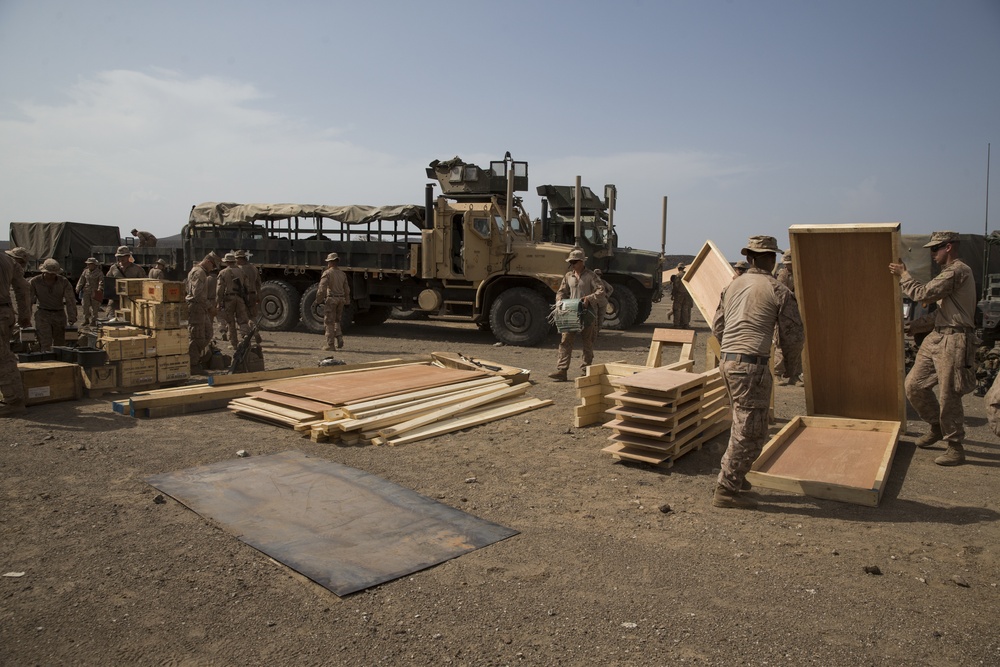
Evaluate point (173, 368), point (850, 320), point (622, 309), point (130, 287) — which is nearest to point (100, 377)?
point (173, 368)

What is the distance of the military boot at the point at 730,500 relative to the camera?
4.70 metres

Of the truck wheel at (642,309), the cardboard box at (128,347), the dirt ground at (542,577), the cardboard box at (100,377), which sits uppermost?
the truck wheel at (642,309)

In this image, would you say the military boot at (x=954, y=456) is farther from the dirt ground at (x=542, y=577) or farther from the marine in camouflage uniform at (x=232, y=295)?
the marine in camouflage uniform at (x=232, y=295)

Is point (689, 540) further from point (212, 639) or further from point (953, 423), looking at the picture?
point (953, 423)

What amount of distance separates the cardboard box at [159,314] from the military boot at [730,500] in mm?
6822

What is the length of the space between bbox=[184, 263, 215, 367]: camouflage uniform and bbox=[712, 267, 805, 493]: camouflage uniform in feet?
25.9

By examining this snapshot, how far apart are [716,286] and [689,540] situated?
315 cm

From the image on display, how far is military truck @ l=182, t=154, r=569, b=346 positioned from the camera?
13312 millimetres

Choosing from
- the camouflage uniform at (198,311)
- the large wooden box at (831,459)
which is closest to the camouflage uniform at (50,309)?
the camouflage uniform at (198,311)

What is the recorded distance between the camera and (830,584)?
3561mm

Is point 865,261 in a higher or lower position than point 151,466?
higher

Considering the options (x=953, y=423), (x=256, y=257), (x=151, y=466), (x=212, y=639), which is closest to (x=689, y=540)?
(x=212, y=639)

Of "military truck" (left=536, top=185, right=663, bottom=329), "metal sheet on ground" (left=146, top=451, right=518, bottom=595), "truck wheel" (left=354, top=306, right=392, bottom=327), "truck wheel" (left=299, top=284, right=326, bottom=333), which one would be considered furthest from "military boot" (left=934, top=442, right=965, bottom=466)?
"truck wheel" (left=354, top=306, right=392, bottom=327)

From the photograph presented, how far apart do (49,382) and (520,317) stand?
7810 millimetres
